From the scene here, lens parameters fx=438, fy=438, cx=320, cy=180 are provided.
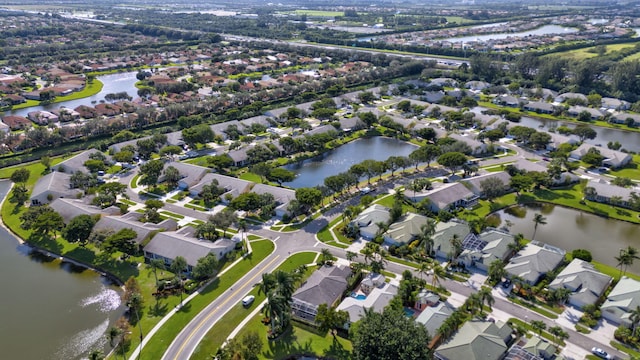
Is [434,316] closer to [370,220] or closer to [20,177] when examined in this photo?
[370,220]

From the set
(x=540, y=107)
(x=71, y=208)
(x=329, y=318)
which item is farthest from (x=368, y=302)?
(x=540, y=107)

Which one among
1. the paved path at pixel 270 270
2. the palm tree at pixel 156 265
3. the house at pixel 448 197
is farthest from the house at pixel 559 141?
the palm tree at pixel 156 265

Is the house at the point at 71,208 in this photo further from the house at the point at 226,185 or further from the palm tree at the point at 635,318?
the palm tree at the point at 635,318

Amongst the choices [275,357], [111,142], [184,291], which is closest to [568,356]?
[275,357]

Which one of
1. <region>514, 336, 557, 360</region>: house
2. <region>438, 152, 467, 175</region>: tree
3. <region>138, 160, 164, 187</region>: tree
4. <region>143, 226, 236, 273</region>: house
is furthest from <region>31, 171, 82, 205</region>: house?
<region>514, 336, 557, 360</region>: house

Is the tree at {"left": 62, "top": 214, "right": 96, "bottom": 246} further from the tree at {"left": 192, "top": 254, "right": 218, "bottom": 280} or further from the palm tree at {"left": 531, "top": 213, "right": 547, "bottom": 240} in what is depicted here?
the palm tree at {"left": 531, "top": 213, "right": 547, "bottom": 240}

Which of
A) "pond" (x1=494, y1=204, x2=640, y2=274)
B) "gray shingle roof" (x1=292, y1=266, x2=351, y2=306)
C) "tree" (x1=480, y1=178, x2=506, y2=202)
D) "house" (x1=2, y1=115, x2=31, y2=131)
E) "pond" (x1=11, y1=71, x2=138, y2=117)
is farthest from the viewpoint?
"pond" (x1=11, y1=71, x2=138, y2=117)
